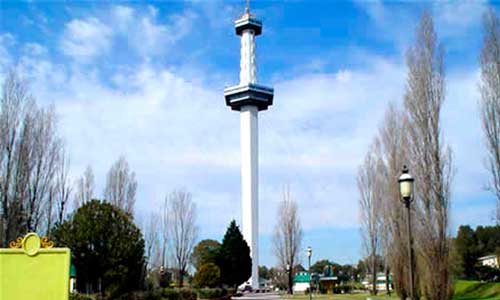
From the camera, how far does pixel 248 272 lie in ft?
153

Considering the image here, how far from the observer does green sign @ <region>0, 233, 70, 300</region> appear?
3939mm

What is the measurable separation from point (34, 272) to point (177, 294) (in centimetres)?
2459

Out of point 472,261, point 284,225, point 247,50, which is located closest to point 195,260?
point 284,225

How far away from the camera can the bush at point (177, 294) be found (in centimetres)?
2607

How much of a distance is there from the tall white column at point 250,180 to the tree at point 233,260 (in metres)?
14.8

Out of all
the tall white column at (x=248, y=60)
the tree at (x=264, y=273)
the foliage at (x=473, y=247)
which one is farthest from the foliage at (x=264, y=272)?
the tall white column at (x=248, y=60)

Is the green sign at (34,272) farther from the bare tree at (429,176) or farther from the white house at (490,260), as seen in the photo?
the white house at (490,260)

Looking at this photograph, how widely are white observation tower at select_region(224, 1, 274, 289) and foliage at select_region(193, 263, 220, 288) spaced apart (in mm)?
24006

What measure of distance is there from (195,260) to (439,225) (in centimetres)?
5301

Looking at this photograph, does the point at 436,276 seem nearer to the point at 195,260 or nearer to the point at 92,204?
the point at 92,204

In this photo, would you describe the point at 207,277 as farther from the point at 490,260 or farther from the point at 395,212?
the point at 490,260

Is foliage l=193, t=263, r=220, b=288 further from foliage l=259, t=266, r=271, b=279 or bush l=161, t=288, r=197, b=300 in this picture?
foliage l=259, t=266, r=271, b=279

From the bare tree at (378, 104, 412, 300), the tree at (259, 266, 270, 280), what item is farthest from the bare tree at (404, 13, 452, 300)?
the tree at (259, 266, 270, 280)

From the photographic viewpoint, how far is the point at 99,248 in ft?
66.3
